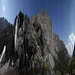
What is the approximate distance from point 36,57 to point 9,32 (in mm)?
437

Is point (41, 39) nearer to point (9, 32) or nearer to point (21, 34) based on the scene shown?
point (21, 34)

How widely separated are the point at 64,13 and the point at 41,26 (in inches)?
14.1

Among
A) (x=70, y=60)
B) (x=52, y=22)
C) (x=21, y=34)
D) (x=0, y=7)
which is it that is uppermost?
(x=0, y=7)

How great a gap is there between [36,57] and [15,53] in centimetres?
25

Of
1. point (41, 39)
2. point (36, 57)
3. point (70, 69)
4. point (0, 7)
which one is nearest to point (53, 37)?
point (41, 39)

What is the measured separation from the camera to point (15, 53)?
1.23m

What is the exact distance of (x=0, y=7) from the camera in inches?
56.2

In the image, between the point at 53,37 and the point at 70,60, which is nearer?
the point at 53,37

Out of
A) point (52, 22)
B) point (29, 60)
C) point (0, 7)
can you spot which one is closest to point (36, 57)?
point (29, 60)

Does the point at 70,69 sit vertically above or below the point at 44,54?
below

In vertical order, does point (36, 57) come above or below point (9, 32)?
below

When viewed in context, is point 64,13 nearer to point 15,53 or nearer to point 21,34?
point 21,34

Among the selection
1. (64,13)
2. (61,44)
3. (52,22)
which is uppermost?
(64,13)

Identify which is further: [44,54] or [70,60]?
[70,60]
